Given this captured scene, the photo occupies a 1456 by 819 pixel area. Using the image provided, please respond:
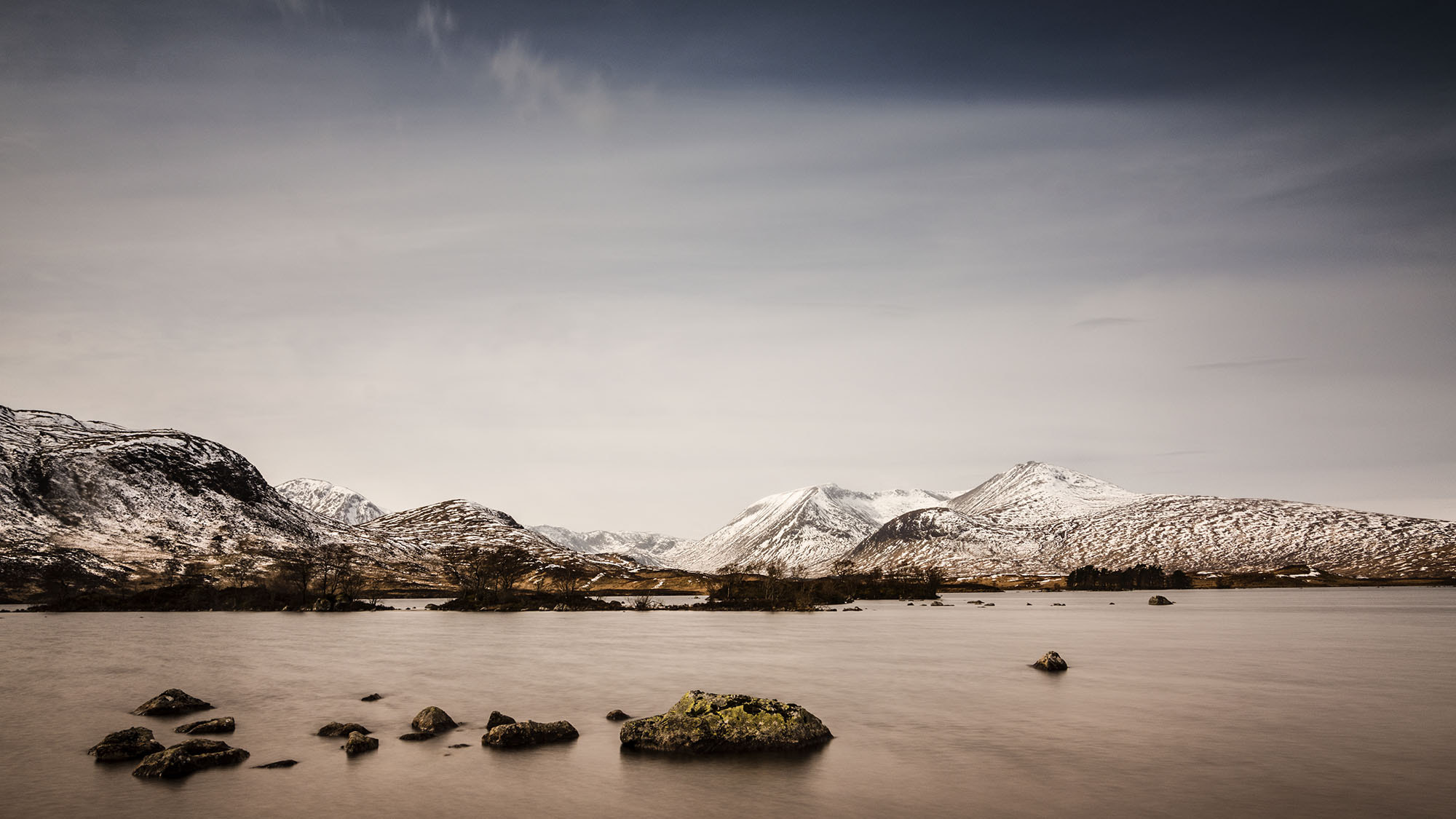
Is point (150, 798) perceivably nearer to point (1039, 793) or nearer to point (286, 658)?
point (1039, 793)

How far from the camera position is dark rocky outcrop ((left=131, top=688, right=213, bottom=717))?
31.3 meters

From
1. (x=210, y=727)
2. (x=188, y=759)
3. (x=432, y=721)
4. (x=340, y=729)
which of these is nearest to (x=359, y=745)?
(x=432, y=721)

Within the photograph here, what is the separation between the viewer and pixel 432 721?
2730 cm

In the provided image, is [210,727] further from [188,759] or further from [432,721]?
[432,721]

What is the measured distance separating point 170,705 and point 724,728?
75.4ft

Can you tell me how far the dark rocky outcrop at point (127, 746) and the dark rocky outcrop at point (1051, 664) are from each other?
39.6 meters

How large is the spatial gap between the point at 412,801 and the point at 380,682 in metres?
25.6

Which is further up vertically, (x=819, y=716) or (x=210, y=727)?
(x=210, y=727)

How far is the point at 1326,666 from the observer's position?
44969 millimetres

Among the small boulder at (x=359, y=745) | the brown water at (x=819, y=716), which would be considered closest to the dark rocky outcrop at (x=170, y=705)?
the brown water at (x=819, y=716)

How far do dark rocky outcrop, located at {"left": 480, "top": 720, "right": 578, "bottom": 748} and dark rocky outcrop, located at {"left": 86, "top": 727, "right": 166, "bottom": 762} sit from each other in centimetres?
924

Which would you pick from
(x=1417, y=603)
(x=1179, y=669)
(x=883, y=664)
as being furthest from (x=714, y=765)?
(x=1417, y=603)

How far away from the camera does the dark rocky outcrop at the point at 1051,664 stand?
145ft

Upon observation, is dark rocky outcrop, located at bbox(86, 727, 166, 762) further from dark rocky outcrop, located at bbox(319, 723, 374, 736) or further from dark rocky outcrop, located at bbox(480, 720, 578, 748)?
dark rocky outcrop, located at bbox(480, 720, 578, 748)
